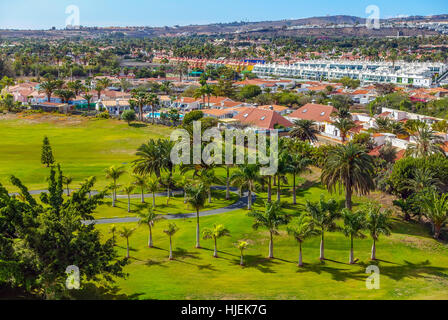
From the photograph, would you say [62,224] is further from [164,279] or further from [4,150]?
[4,150]

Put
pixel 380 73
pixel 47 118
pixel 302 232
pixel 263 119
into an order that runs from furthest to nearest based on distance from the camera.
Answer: pixel 380 73
pixel 47 118
pixel 263 119
pixel 302 232

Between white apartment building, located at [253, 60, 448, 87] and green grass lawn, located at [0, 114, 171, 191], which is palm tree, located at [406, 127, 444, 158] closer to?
green grass lawn, located at [0, 114, 171, 191]

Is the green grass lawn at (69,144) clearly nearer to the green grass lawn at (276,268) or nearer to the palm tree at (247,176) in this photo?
the palm tree at (247,176)

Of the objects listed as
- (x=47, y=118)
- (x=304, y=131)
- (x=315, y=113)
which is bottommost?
(x=47, y=118)

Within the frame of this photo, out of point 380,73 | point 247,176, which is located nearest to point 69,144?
point 247,176

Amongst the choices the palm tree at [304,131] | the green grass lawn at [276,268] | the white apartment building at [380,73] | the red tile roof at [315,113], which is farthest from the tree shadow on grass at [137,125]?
the white apartment building at [380,73]

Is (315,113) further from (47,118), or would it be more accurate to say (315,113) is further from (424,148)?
(47,118)
